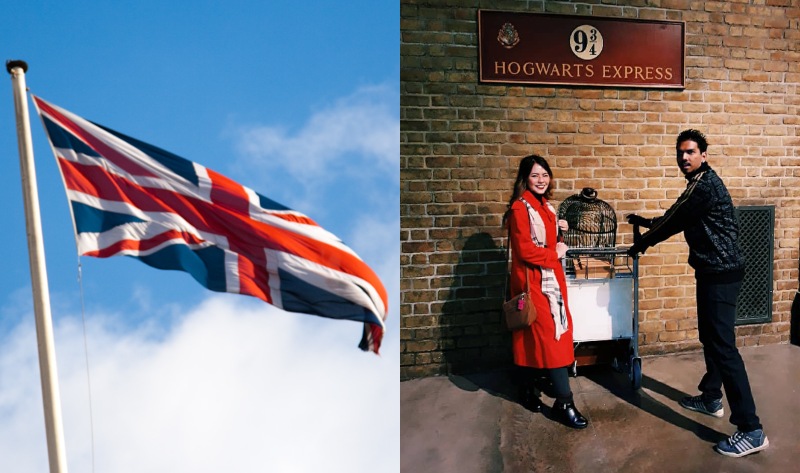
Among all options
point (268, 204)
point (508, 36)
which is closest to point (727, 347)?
point (508, 36)

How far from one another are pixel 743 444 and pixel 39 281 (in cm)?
450

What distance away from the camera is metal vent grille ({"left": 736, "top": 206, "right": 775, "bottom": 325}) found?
19.9 ft

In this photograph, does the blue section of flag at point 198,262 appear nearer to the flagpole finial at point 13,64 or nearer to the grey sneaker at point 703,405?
the flagpole finial at point 13,64

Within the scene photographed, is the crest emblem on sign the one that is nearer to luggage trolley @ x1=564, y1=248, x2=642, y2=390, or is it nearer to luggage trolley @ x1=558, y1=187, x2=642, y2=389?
luggage trolley @ x1=558, y1=187, x2=642, y2=389

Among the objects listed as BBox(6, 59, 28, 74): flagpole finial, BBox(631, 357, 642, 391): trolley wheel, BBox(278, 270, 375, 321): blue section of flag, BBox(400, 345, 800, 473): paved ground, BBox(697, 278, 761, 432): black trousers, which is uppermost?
BBox(6, 59, 28, 74): flagpole finial

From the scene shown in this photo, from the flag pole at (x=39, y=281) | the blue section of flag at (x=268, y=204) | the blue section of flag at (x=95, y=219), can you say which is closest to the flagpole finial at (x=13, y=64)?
the flag pole at (x=39, y=281)

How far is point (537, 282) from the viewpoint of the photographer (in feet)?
14.6

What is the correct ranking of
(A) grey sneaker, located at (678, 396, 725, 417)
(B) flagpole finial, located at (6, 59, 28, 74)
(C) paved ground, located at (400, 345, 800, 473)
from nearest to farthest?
(B) flagpole finial, located at (6, 59, 28, 74), (C) paved ground, located at (400, 345, 800, 473), (A) grey sneaker, located at (678, 396, 725, 417)

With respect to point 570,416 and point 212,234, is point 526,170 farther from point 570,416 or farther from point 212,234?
point 212,234

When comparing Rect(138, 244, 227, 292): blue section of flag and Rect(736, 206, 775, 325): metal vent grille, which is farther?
Rect(736, 206, 775, 325): metal vent grille

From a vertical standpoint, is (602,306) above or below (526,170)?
below

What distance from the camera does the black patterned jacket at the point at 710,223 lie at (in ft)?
13.5

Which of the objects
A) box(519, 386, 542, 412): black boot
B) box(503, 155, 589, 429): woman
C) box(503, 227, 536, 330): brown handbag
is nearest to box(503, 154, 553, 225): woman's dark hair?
box(503, 155, 589, 429): woman

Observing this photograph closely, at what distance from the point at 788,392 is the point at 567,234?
233 centimetres
